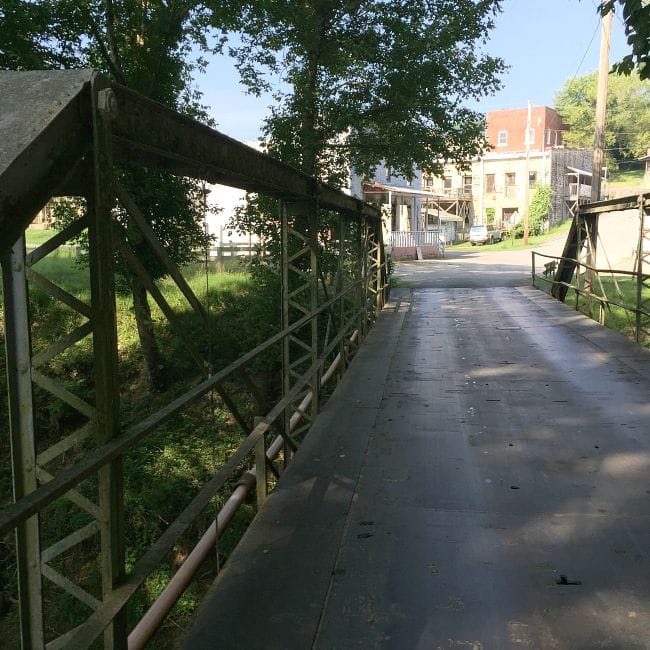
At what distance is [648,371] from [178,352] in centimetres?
1009

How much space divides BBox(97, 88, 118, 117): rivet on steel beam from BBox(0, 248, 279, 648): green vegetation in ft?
6.12

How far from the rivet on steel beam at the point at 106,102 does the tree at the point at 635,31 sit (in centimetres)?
593

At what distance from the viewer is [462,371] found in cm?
907

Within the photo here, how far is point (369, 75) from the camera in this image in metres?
14.4

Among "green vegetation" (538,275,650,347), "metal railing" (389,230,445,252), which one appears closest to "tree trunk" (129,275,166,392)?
"green vegetation" (538,275,650,347)

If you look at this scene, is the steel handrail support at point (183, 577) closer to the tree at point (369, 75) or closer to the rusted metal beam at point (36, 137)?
the rusted metal beam at point (36, 137)

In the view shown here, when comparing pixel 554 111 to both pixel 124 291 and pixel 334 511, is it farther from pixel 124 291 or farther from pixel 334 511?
pixel 334 511

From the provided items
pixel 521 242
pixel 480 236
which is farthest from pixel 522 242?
pixel 480 236

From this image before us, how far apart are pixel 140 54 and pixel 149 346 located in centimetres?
584

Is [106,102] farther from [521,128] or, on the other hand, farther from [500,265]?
[521,128]

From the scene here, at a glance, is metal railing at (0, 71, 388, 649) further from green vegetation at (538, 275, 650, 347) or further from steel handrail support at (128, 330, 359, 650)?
green vegetation at (538, 275, 650, 347)

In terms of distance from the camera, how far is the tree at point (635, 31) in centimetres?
649

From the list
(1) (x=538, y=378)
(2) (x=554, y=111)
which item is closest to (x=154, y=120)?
(1) (x=538, y=378)

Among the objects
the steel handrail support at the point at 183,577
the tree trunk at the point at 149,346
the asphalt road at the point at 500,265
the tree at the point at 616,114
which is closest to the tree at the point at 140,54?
the tree trunk at the point at 149,346
